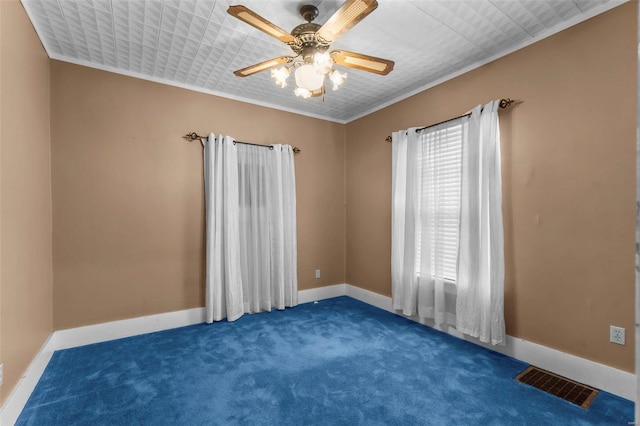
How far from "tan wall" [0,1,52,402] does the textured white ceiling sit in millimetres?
351

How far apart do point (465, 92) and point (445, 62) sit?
1.21 ft

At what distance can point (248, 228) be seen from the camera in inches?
151

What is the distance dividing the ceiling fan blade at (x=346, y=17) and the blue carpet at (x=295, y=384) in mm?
2335

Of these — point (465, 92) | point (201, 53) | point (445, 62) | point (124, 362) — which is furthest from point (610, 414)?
point (201, 53)

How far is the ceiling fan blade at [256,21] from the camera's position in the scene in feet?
5.41

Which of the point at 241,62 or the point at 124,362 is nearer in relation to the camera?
the point at 124,362

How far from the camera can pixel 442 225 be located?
3.23 meters

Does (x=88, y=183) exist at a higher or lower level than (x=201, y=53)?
lower

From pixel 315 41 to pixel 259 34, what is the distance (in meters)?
0.75

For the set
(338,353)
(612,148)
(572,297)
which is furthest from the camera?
(338,353)

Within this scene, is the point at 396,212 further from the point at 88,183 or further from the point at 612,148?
the point at 88,183

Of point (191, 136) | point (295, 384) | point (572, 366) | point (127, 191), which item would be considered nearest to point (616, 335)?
point (572, 366)

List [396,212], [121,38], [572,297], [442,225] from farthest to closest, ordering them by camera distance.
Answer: [396,212] < [442,225] < [121,38] < [572,297]

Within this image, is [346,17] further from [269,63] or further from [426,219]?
[426,219]
